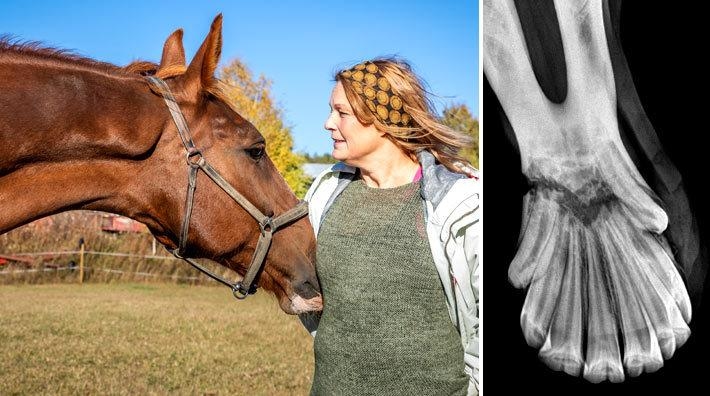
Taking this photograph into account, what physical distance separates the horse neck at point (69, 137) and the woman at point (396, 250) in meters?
0.68

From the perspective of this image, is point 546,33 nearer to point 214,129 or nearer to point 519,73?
point 519,73

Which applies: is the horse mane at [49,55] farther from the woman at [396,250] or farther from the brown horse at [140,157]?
the woman at [396,250]

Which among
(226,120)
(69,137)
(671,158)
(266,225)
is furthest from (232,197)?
(671,158)

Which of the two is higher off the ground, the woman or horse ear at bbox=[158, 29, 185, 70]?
horse ear at bbox=[158, 29, 185, 70]

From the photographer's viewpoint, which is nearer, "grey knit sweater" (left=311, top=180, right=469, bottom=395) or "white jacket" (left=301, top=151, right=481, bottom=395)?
"white jacket" (left=301, top=151, right=481, bottom=395)

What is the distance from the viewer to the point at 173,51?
2613 mm

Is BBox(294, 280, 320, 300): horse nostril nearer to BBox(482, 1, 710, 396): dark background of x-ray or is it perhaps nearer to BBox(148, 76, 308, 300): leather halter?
BBox(148, 76, 308, 300): leather halter

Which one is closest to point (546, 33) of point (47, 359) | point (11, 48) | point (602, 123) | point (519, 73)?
point (519, 73)

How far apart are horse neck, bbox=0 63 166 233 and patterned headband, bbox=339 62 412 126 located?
0.68 m

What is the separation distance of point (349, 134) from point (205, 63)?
23.1 inches

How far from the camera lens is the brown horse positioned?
2.06 m

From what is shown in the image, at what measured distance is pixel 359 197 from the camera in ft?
7.37

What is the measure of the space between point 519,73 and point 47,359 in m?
7.24

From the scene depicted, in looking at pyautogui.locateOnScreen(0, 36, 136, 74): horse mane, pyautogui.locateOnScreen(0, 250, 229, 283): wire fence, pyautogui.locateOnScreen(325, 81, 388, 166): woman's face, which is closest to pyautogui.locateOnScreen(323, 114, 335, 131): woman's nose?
pyautogui.locateOnScreen(325, 81, 388, 166): woman's face
